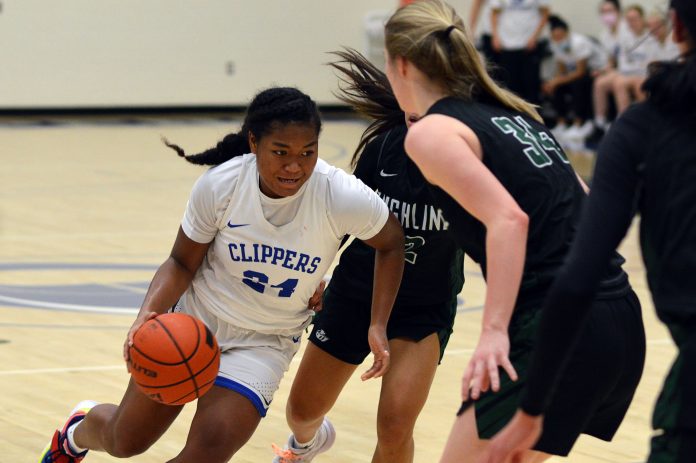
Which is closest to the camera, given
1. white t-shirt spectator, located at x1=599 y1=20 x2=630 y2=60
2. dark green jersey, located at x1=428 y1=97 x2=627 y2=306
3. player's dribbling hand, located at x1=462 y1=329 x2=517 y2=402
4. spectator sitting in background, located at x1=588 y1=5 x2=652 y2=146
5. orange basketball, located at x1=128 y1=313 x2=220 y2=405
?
player's dribbling hand, located at x1=462 y1=329 x2=517 y2=402

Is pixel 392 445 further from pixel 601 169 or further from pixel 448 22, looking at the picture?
pixel 601 169

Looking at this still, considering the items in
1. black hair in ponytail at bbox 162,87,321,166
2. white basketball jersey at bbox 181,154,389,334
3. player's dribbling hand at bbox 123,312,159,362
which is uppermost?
black hair in ponytail at bbox 162,87,321,166

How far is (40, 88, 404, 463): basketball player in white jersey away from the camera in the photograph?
3.63 m

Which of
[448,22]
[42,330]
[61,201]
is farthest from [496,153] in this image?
[61,201]

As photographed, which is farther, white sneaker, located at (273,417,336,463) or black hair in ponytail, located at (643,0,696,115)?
white sneaker, located at (273,417,336,463)

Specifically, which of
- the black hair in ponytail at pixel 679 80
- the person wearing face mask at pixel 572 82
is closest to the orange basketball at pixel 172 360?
the black hair in ponytail at pixel 679 80

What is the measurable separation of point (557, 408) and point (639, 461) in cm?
214

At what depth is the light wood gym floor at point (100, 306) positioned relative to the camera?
4902 mm

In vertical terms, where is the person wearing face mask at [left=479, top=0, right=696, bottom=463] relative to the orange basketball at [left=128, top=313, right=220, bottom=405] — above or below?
above

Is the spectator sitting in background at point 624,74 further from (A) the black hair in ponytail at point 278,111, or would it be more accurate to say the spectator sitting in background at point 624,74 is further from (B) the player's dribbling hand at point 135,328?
(B) the player's dribbling hand at point 135,328

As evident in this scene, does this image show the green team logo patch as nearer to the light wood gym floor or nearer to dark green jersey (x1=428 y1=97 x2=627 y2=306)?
dark green jersey (x1=428 y1=97 x2=627 y2=306)

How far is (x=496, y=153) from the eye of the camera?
284 centimetres

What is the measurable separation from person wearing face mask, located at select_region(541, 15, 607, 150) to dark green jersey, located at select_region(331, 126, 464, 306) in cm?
1243

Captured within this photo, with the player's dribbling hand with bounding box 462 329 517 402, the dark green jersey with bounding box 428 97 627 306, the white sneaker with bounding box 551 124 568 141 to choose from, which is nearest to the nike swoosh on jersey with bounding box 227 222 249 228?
the dark green jersey with bounding box 428 97 627 306
